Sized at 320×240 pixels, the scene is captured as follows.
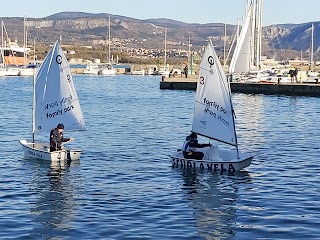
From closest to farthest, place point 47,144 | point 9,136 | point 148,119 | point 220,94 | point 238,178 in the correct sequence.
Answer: point 238,178 → point 220,94 → point 47,144 → point 9,136 → point 148,119

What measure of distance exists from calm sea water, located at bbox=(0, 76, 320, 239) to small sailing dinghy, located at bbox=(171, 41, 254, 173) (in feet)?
3.01

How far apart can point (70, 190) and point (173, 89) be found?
80.5m

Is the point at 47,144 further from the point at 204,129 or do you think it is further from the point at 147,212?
the point at 147,212

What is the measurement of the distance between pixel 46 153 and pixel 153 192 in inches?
328

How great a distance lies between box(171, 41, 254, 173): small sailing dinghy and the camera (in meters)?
33.7

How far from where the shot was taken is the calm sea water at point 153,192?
23359 millimetres

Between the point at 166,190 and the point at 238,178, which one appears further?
the point at 238,178

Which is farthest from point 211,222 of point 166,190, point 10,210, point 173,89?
point 173,89

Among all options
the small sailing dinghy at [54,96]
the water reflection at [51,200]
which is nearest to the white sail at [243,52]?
the small sailing dinghy at [54,96]

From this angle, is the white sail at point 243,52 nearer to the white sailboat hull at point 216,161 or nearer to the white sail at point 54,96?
the white sail at point 54,96

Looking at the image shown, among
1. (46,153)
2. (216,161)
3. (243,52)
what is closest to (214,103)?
(216,161)

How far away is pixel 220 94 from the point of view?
113 ft

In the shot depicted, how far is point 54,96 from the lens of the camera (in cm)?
3841

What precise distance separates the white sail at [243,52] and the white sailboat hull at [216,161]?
68.8 metres
